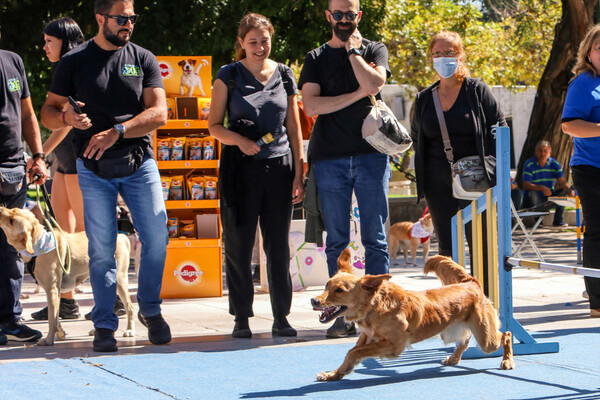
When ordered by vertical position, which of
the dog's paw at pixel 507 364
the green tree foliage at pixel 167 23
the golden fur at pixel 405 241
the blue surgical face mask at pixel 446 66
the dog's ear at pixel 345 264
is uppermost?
the green tree foliage at pixel 167 23

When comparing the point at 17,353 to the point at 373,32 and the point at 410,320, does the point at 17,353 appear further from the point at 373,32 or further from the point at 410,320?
the point at 373,32

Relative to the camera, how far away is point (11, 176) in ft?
20.7

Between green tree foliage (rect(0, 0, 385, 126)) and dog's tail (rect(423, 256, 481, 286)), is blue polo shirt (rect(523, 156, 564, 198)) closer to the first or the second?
green tree foliage (rect(0, 0, 385, 126))

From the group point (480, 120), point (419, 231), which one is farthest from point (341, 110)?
point (419, 231)

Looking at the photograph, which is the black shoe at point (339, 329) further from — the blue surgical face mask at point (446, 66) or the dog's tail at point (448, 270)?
the blue surgical face mask at point (446, 66)

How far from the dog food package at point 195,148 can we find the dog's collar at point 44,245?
2.73 m

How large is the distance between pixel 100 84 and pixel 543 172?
1229 centimetres

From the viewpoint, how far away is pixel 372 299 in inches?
188

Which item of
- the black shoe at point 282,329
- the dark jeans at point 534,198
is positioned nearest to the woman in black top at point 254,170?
the black shoe at point 282,329

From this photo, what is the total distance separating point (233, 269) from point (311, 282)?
3.01m

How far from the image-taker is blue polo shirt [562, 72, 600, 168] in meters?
6.74

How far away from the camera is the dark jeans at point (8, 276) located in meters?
6.38

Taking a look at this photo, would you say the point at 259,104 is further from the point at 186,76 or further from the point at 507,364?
the point at 186,76

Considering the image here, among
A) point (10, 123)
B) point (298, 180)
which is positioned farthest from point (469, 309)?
point (10, 123)
